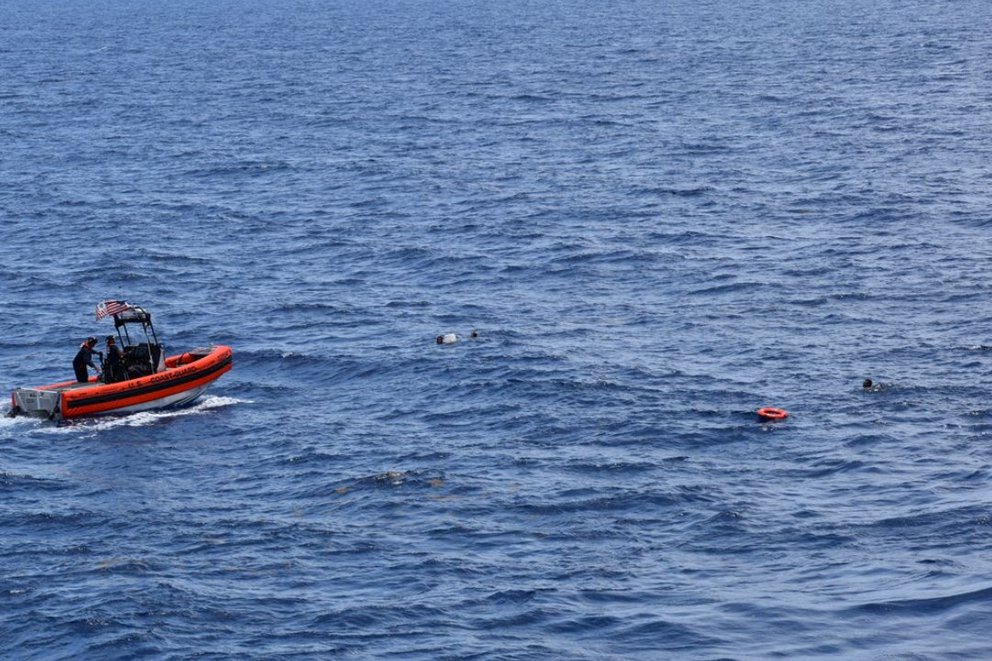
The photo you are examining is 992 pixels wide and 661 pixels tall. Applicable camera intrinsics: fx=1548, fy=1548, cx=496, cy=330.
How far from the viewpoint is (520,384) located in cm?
4778

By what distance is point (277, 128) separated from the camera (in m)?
101

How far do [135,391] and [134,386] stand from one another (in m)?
0.18

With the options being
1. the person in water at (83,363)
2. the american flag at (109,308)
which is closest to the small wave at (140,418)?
the person in water at (83,363)

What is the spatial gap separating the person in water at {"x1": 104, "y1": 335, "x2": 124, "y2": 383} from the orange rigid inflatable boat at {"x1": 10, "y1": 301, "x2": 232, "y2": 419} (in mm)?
43

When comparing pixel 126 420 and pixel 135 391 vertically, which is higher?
pixel 135 391

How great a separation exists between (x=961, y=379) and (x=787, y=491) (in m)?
10.1

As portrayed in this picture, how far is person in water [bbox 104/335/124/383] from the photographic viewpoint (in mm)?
47312

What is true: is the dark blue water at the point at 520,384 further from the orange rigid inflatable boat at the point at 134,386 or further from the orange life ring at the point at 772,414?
the orange rigid inflatable boat at the point at 134,386

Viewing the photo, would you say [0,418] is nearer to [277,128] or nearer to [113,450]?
[113,450]

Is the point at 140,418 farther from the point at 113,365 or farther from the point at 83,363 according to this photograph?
the point at 83,363

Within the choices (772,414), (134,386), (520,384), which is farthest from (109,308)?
(772,414)

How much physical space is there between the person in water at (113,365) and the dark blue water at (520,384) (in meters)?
1.57

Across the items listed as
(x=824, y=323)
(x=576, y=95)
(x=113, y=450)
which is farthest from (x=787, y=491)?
(x=576, y=95)

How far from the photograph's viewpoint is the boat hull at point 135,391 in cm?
4528
